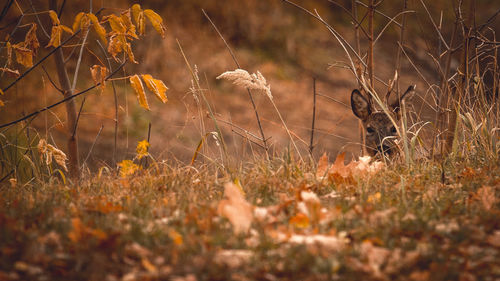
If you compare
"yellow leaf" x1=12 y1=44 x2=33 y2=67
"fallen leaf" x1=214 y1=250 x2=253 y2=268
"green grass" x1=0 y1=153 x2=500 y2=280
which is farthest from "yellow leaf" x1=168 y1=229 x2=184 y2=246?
"yellow leaf" x1=12 y1=44 x2=33 y2=67

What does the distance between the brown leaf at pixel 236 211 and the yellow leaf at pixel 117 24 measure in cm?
147

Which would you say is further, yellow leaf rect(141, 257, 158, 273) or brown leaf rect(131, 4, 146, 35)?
brown leaf rect(131, 4, 146, 35)

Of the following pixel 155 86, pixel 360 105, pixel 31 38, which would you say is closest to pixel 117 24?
pixel 155 86

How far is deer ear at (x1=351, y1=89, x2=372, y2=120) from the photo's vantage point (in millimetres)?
4774

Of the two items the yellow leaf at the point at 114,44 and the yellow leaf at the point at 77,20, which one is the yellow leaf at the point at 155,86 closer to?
the yellow leaf at the point at 114,44

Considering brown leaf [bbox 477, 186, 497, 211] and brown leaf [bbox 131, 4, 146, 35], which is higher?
brown leaf [bbox 131, 4, 146, 35]

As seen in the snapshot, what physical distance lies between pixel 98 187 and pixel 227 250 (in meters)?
1.66

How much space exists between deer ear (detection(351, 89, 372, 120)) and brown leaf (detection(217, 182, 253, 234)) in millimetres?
2814

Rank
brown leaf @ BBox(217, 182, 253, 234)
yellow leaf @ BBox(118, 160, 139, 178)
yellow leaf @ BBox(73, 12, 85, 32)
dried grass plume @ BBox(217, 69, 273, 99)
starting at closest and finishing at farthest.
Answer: brown leaf @ BBox(217, 182, 253, 234) < yellow leaf @ BBox(73, 12, 85, 32) < dried grass plume @ BBox(217, 69, 273, 99) < yellow leaf @ BBox(118, 160, 139, 178)

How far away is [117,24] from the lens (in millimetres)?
3086

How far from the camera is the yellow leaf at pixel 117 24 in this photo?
120 inches

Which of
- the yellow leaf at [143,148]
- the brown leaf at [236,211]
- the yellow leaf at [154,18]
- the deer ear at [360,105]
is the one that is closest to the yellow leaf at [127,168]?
the yellow leaf at [143,148]

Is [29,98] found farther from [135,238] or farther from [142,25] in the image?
[135,238]

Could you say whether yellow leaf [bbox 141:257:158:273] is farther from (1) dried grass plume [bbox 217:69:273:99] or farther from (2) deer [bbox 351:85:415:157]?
(2) deer [bbox 351:85:415:157]
